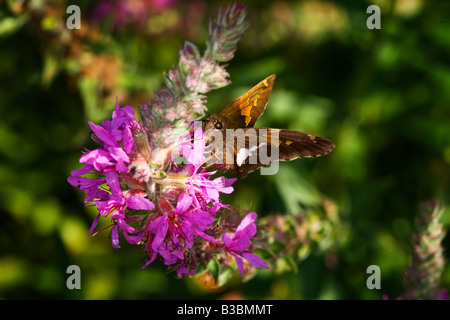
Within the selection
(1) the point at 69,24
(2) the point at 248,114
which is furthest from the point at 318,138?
(1) the point at 69,24

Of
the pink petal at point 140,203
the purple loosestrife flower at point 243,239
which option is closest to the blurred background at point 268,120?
the purple loosestrife flower at point 243,239

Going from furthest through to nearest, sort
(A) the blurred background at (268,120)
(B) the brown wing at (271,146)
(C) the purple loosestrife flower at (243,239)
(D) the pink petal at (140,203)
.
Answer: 1. (A) the blurred background at (268,120)
2. (B) the brown wing at (271,146)
3. (C) the purple loosestrife flower at (243,239)
4. (D) the pink petal at (140,203)

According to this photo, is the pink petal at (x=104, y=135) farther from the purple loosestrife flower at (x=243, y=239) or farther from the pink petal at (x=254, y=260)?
the pink petal at (x=254, y=260)

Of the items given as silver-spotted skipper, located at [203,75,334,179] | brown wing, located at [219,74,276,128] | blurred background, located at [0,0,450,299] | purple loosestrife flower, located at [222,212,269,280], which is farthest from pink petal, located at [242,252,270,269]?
blurred background, located at [0,0,450,299]

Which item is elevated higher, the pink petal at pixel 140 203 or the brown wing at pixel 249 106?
the brown wing at pixel 249 106

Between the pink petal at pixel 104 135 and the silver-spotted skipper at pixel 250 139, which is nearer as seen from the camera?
the pink petal at pixel 104 135

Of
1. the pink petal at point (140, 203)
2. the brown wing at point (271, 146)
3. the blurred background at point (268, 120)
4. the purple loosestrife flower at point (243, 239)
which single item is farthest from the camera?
the blurred background at point (268, 120)

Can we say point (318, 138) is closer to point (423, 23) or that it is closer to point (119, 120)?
point (119, 120)

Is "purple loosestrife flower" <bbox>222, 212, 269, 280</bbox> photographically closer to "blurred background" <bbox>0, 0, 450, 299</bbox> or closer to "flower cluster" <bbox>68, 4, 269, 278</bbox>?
"flower cluster" <bbox>68, 4, 269, 278</bbox>
